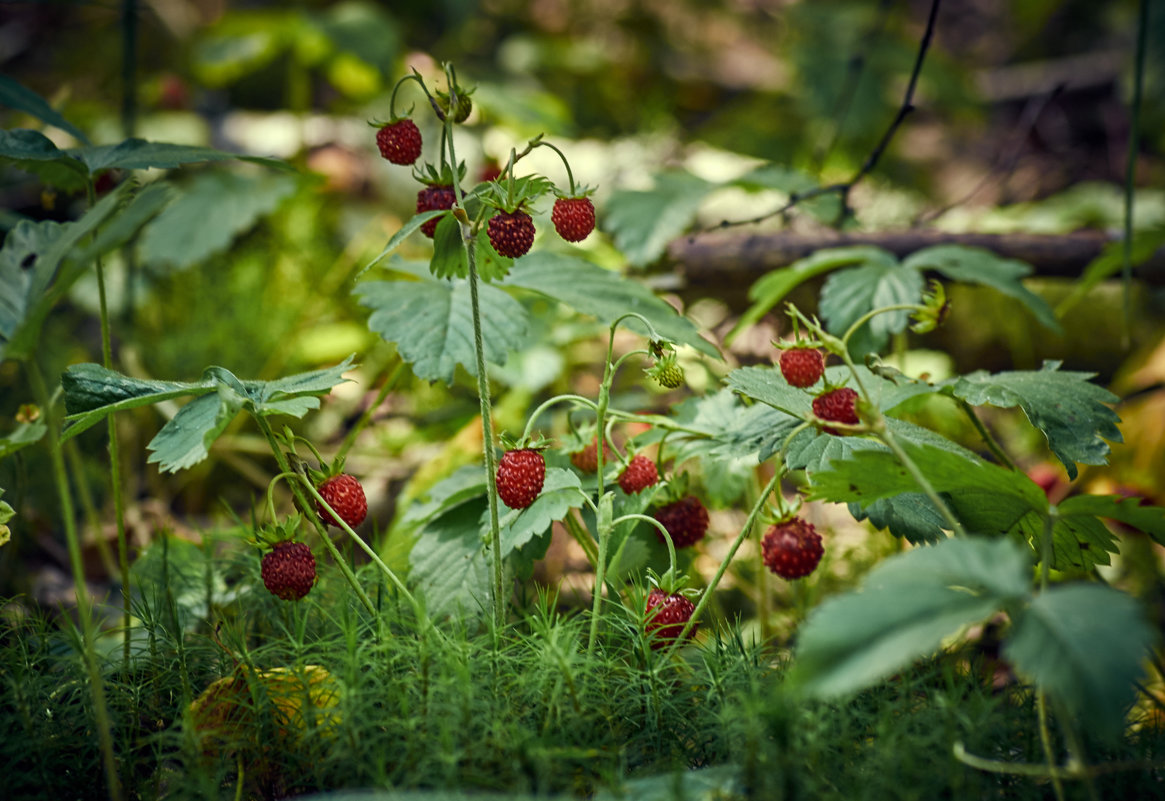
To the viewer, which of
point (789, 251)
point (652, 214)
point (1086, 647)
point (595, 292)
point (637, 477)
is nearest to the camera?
point (1086, 647)

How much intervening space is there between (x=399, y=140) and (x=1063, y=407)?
1.00 meters

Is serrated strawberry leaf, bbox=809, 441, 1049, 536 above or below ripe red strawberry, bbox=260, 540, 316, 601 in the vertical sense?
above

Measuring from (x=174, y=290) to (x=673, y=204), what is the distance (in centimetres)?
169

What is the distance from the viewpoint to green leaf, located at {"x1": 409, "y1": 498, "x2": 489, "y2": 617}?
45.4 inches

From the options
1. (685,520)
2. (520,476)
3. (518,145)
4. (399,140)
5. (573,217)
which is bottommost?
(685,520)

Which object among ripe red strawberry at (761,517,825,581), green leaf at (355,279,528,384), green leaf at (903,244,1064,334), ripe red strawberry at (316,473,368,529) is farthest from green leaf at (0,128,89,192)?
green leaf at (903,244,1064,334)

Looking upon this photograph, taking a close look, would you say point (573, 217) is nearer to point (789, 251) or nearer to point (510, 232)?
point (510, 232)

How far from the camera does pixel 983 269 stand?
1.62 meters

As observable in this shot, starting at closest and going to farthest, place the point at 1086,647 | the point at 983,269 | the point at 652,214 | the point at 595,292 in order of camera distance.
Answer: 1. the point at 1086,647
2. the point at 595,292
3. the point at 983,269
4. the point at 652,214

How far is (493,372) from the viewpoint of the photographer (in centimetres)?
199

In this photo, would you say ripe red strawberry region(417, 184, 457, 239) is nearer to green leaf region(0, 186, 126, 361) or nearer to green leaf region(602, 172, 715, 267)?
green leaf region(0, 186, 126, 361)

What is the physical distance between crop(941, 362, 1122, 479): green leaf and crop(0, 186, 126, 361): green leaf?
1.07 metres

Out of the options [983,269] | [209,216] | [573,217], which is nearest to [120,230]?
[573,217]

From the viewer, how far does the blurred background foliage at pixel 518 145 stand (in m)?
2.14
